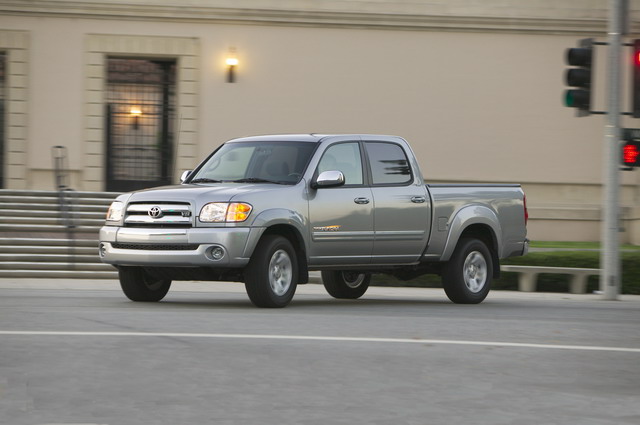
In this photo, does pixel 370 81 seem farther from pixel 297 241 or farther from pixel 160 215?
pixel 160 215

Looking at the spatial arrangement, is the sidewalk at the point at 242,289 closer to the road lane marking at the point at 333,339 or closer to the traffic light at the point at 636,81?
the traffic light at the point at 636,81

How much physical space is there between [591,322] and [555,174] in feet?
55.5

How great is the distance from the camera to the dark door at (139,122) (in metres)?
28.7

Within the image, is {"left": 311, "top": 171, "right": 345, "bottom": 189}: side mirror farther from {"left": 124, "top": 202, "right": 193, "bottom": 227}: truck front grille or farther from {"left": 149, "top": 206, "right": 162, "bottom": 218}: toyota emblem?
{"left": 149, "top": 206, "right": 162, "bottom": 218}: toyota emblem

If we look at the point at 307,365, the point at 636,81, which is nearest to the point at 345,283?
the point at 636,81

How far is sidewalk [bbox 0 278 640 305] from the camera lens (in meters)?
17.3

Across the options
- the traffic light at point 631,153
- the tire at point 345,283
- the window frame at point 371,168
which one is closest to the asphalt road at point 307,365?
the window frame at point 371,168

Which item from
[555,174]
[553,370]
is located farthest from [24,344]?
[555,174]

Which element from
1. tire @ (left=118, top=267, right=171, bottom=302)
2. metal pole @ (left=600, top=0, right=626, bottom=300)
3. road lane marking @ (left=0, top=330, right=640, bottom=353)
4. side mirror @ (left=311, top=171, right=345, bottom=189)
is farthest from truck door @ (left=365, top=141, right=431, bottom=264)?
road lane marking @ (left=0, top=330, right=640, bottom=353)

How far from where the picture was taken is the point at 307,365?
27.2 feet

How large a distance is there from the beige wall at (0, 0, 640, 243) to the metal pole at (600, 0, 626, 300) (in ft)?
37.9

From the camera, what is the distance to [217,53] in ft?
93.4

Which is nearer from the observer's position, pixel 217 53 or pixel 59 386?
pixel 59 386

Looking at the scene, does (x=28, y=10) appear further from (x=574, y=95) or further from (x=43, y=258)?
(x=574, y=95)
